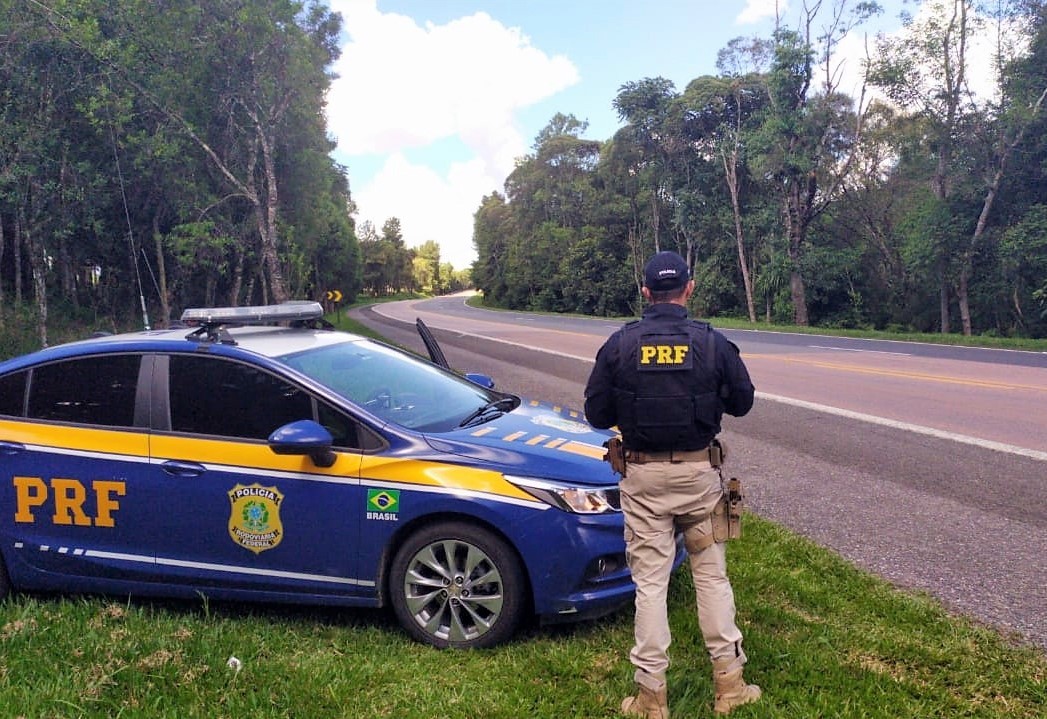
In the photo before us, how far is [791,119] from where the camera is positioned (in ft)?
120

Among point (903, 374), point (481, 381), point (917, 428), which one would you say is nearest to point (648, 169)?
point (903, 374)

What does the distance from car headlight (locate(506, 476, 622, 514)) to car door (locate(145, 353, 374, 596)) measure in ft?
2.67

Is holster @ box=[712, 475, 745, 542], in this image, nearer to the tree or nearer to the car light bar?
the car light bar

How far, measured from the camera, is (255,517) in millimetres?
3885

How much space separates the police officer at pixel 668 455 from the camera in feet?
10.1

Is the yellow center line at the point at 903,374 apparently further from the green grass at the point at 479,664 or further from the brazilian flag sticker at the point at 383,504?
the brazilian flag sticker at the point at 383,504

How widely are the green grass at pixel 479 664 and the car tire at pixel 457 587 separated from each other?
10 cm

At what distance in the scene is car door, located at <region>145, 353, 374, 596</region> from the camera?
12.5 feet

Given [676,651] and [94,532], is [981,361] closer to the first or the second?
[676,651]

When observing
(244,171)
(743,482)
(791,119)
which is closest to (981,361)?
(743,482)

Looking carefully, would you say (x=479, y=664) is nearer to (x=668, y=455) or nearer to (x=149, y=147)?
(x=668, y=455)

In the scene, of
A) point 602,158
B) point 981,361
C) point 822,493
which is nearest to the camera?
point 822,493

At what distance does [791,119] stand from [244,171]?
24.0 metres

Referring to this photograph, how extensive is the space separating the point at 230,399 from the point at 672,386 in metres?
2.30
